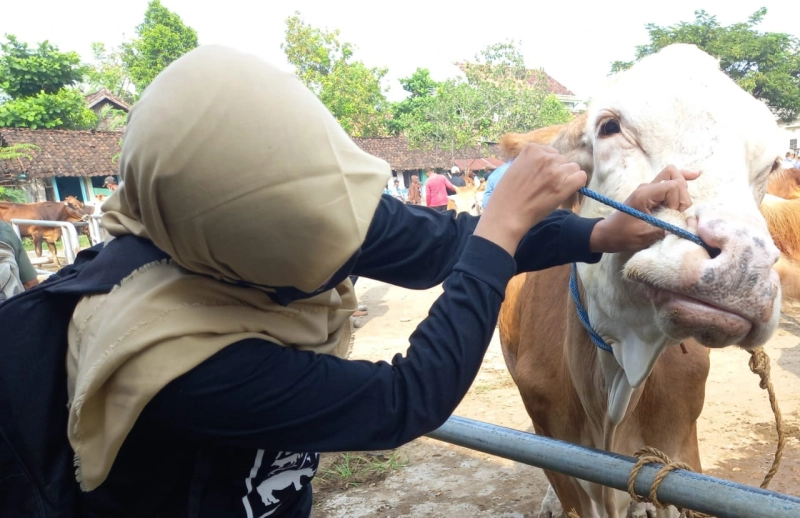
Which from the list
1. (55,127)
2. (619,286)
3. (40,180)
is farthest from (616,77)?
(55,127)

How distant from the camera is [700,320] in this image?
1244mm

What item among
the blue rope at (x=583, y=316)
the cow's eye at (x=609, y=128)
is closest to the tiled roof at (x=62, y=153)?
the blue rope at (x=583, y=316)

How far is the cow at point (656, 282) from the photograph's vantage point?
4.01 ft

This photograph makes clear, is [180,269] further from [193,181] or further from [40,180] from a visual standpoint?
[40,180]

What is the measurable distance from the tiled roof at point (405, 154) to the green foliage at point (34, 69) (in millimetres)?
11832

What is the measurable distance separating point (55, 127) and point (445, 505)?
2527cm

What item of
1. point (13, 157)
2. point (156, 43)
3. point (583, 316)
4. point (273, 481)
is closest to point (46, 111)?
point (13, 157)

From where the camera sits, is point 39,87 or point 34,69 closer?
point 34,69

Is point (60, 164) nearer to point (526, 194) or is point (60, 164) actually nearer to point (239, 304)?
point (239, 304)

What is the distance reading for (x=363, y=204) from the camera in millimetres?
972

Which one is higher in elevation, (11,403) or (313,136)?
(313,136)

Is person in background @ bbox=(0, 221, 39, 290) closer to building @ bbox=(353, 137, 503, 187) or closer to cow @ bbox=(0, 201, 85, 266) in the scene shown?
cow @ bbox=(0, 201, 85, 266)

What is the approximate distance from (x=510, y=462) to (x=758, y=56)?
31601 mm

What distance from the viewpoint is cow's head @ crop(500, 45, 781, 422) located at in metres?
1.20
